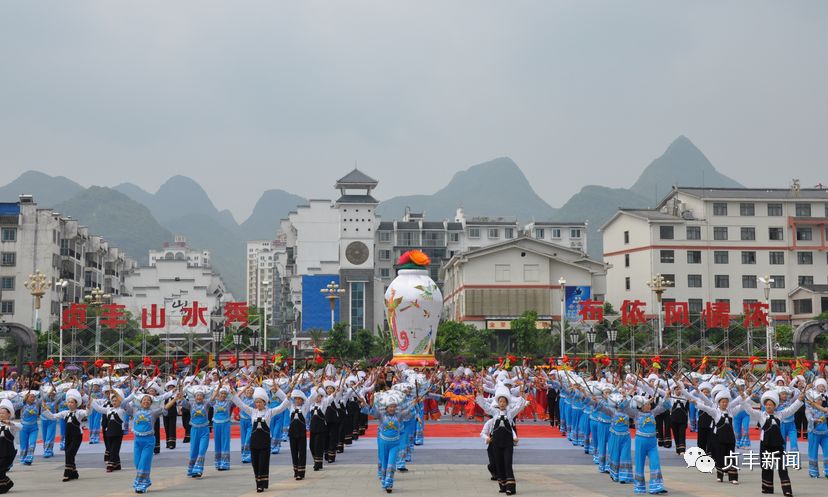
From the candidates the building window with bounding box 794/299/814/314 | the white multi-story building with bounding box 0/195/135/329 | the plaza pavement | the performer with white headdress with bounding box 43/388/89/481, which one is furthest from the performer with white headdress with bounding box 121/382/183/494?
the building window with bounding box 794/299/814/314

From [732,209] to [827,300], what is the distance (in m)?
10.2

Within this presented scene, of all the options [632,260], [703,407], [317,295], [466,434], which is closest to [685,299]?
[632,260]

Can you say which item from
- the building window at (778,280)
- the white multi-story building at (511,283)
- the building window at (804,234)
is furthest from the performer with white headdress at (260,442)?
the building window at (804,234)

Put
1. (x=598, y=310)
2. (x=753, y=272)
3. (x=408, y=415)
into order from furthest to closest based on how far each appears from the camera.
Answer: (x=753, y=272) → (x=598, y=310) → (x=408, y=415)

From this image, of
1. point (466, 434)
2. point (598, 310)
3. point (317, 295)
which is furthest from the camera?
point (317, 295)

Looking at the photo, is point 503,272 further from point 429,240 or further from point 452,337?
point 429,240

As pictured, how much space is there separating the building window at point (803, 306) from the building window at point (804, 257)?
4148 mm

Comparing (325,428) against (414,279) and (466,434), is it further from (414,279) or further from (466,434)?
(414,279)

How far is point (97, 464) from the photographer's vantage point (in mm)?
20016

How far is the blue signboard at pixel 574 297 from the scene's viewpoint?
7444 centimetres

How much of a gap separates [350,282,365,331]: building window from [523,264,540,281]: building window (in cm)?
1928

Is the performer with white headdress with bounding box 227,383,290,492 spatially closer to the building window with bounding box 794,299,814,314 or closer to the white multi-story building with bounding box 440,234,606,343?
the white multi-story building with bounding box 440,234,606,343

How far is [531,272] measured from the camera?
247 ft

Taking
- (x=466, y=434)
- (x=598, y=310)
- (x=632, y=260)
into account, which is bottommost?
(x=466, y=434)
